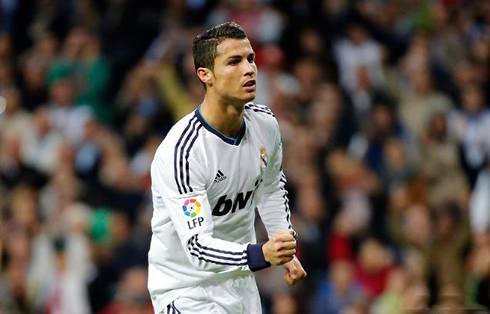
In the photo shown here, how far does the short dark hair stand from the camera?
4559 mm

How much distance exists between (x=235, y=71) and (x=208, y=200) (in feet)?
2.03

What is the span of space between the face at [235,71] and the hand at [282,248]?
0.72 meters

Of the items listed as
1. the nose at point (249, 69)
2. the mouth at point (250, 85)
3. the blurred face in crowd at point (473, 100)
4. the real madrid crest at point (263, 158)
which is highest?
the blurred face in crowd at point (473, 100)

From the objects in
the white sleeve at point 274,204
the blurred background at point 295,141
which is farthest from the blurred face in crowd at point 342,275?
the white sleeve at point 274,204

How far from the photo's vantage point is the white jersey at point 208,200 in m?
4.42

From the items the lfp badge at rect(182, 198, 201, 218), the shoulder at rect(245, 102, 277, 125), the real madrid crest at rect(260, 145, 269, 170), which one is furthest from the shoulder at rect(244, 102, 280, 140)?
the lfp badge at rect(182, 198, 201, 218)

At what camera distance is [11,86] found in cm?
1109

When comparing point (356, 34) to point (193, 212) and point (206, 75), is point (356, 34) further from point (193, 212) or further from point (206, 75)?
point (193, 212)

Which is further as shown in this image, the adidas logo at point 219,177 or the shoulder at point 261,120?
the shoulder at point 261,120

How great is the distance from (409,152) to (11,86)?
471 centimetres

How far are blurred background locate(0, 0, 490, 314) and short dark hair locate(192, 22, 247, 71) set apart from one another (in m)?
3.31

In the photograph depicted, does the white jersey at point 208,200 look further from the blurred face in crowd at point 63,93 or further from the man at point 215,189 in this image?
the blurred face in crowd at point 63,93

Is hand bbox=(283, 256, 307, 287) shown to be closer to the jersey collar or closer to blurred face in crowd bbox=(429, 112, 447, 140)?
the jersey collar

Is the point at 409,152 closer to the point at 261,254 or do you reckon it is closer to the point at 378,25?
the point at 378,25
